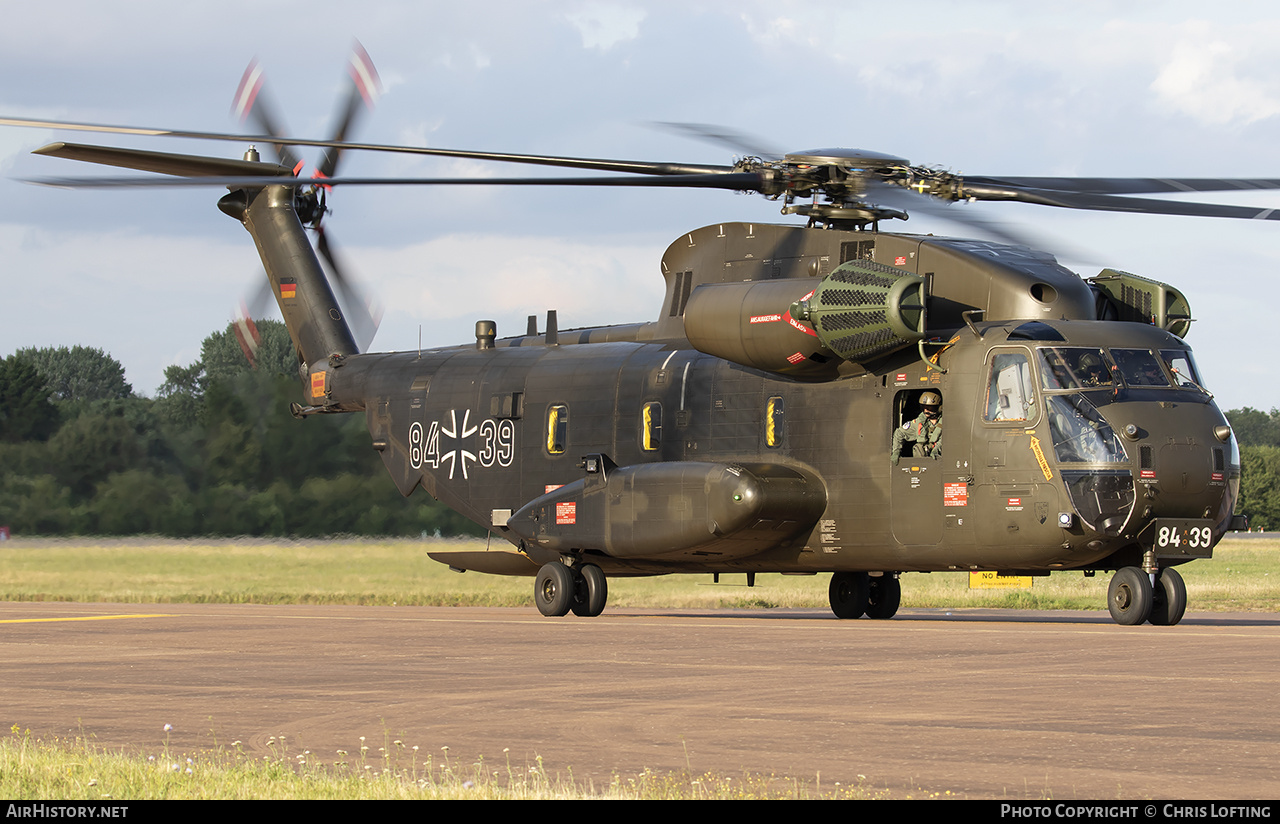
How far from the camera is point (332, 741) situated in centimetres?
936

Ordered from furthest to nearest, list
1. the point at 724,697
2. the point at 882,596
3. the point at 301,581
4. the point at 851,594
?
the point at 301,581, the point at 882,596, the point at 851,594, the point at 724,697

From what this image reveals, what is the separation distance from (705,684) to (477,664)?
2908 mm

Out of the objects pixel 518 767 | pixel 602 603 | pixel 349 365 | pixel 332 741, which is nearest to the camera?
pixel 518 767

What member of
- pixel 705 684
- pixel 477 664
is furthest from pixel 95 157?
pixel 705 684

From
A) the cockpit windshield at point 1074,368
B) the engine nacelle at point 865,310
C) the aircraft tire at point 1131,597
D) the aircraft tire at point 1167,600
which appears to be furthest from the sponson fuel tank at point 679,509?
the aircraft tire at point 1167,600

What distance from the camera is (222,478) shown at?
31.9m

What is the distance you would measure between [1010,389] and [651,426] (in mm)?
5886

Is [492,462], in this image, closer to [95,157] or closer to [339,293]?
[339,293]

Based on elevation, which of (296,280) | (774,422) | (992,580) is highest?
(296,280)

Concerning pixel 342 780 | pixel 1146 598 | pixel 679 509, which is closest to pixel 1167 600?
pixel 1146 598

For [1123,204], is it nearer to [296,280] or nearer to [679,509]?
[679,509]

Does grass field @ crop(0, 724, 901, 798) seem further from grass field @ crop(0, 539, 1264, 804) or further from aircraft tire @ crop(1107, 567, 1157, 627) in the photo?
grass field @ crop(0, 539, 1264, 804)

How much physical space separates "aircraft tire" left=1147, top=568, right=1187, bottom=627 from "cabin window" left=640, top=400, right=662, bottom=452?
7446 mm

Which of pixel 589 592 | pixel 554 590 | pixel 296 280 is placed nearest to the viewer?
pixel 554 590
